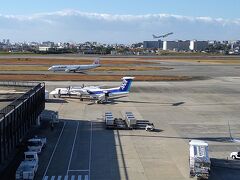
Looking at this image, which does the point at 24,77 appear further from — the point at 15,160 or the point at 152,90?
the point at 15,160

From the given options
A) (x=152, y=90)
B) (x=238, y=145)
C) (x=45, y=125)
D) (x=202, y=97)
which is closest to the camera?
(x=238, y=145)

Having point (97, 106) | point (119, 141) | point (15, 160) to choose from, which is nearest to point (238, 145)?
point (119, 141)

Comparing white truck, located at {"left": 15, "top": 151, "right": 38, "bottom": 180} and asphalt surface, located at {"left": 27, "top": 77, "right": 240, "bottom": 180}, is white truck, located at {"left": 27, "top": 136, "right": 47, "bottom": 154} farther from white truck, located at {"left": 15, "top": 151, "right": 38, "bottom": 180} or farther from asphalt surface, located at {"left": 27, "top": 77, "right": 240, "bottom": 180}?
white truck, located at {"left": 15, "top": 151, "right": 38, "bottom": 180}

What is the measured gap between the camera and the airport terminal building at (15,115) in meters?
36.3

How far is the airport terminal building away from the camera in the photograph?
119ft

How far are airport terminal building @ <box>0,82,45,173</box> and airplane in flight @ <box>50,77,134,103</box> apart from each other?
72.8 ft

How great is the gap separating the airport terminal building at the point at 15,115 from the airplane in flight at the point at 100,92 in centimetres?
2219

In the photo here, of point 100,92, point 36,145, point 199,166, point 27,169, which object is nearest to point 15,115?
point 27,169

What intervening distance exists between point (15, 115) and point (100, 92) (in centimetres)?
4351

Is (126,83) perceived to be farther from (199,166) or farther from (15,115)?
(199,166)

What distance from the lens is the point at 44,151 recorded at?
4697 centimetres

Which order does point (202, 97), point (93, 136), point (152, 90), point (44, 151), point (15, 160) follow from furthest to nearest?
point (152, 90) < point (202, 97) < point (93, 136) < point (44, 151) < point (15, 160)

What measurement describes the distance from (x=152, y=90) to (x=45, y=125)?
154 feet

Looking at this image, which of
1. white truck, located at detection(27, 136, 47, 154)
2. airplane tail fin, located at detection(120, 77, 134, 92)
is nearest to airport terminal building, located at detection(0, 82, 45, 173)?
white truck, located at detection(27, 136, 47, 154)
